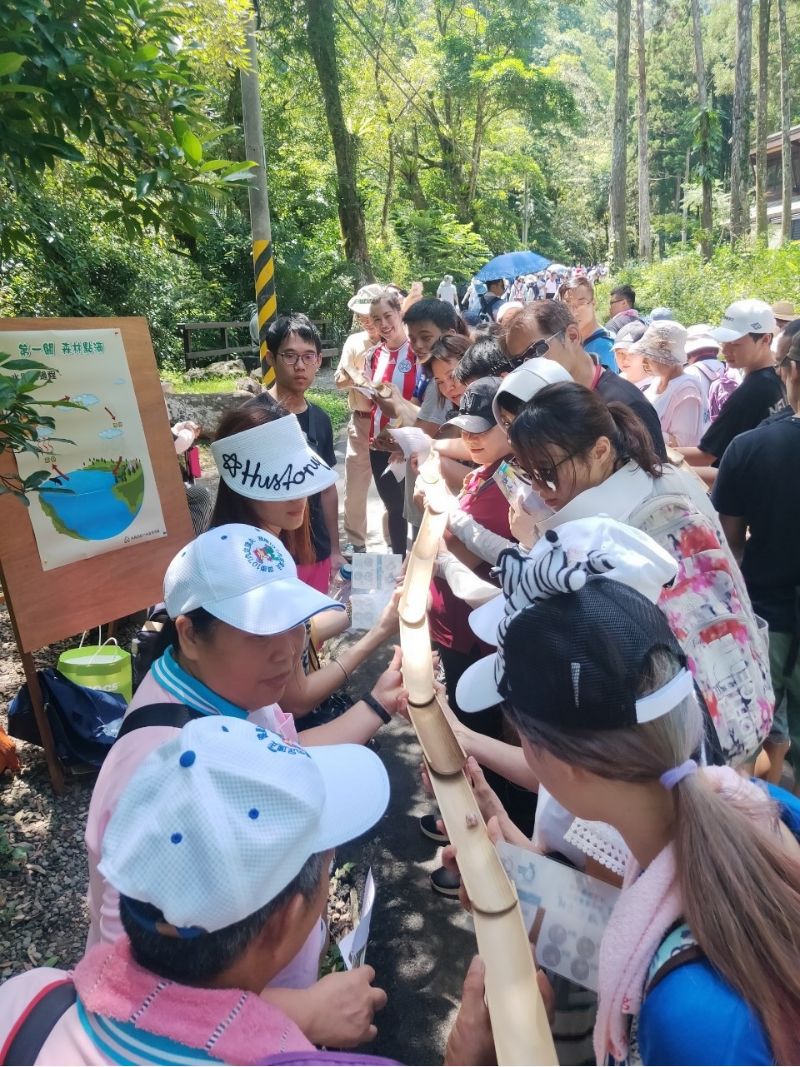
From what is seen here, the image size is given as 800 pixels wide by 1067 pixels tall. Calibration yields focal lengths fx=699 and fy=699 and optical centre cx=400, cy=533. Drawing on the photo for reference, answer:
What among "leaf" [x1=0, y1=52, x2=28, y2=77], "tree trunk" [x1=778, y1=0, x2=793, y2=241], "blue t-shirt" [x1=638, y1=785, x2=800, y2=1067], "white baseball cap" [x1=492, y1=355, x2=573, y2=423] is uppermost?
"tree trunk" [x1=778, y1=0, x2=793, y2=241]

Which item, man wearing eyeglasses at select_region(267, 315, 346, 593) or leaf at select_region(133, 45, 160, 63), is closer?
leaf at select_region(133, 45, 160, 63)

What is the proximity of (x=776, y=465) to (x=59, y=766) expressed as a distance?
11.5 feet

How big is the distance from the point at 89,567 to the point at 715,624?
289 centimetres

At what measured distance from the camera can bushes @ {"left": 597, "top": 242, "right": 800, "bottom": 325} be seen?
15.7 metres

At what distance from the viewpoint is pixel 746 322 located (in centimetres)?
438

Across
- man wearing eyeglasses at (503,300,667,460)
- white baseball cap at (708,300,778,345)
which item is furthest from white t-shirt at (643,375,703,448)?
man wearing eyeglasses at (503,300,667,460)

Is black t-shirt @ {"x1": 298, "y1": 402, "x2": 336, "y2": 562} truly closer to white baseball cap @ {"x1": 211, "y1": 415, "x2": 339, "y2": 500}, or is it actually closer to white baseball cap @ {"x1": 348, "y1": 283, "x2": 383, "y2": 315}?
white baseball cap @ {"x1": 211, "y1": 415, "x2": 339, "y2": 500}

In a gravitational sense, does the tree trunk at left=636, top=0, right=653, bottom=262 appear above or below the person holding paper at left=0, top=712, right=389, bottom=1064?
above

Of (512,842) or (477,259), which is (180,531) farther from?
(477,259)

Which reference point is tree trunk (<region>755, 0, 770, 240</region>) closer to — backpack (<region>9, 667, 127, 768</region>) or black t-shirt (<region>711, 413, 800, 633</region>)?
black t-shirt (<region>711, 413, 800, 633</region>)

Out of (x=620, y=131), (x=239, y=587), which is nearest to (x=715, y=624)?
(x=239, y=587)

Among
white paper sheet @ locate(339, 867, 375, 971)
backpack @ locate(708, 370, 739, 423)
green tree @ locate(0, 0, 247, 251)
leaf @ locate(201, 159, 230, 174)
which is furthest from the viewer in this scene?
backpack @ locate(708, 370, 739, 423)

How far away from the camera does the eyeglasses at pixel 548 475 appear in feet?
6.72

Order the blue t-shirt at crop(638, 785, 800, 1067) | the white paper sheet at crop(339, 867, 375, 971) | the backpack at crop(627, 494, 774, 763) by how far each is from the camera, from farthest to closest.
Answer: the backpack at crop(627, 494, 774, 763) < the white paper sheet at crop(339, 867, 375, 971) < the blue t-shirt at crop(638, 785, 800, 1067)
